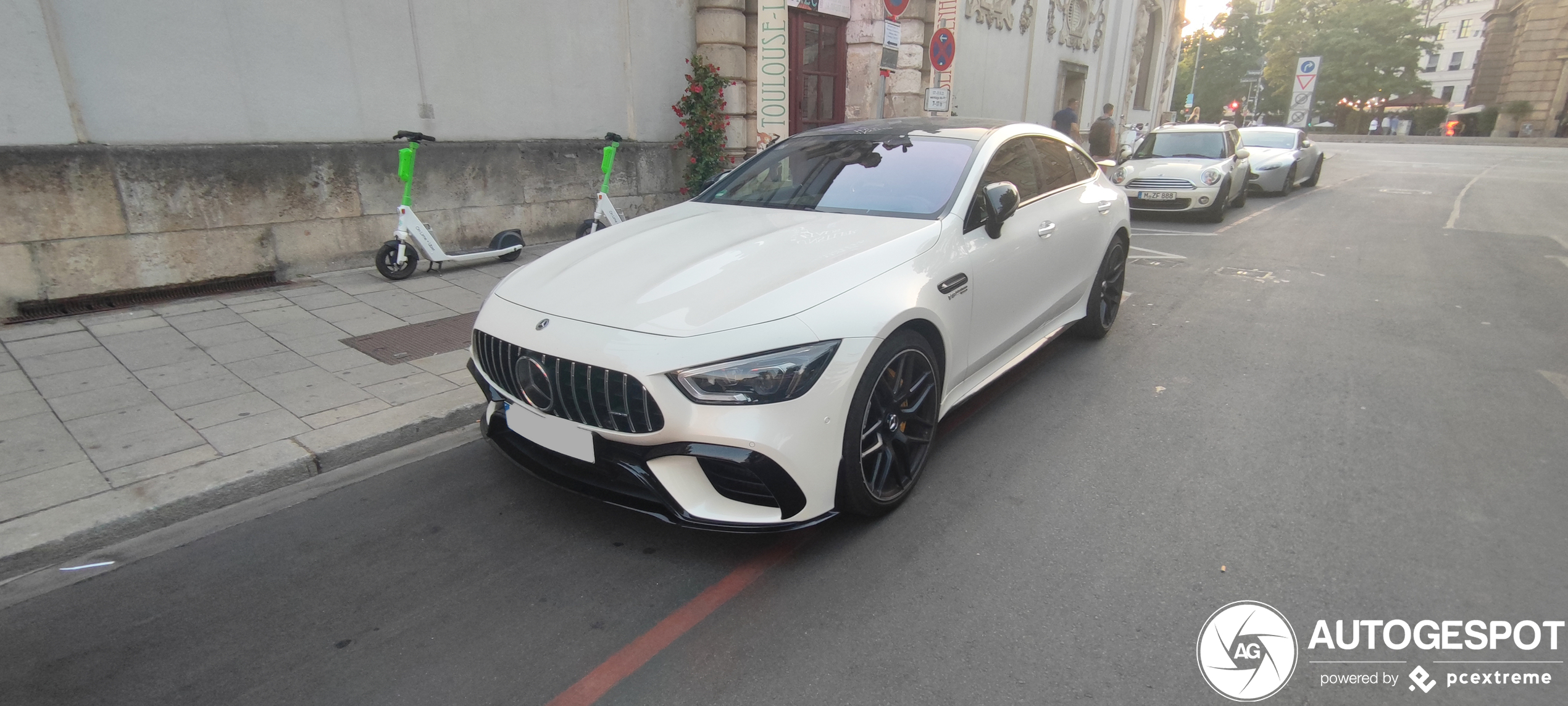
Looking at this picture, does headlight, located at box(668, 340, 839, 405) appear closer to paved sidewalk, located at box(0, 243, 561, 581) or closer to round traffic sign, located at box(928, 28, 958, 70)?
paved sidewalk, located at box(0, 243, 561, 581)

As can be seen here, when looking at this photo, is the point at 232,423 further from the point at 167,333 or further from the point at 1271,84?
the point at 1271,84

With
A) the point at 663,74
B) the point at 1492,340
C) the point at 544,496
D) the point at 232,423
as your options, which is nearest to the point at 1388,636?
the point at 544,496

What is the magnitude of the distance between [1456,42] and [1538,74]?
104 ft

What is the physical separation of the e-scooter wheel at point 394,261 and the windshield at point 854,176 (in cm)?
385

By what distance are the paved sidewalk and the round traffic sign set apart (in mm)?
6813

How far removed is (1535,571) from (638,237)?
3.90 meters

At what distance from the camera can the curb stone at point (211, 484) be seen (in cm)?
301

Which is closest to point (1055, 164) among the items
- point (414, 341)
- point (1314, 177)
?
point (414, 341)

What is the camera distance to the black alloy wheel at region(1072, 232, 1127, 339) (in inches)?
210

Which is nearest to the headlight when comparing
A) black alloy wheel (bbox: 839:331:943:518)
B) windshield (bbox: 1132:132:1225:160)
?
black alloy wheel (bbox: 839:331:943:518)

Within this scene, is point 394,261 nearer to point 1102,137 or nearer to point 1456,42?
point 1102,137

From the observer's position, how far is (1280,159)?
599 inches

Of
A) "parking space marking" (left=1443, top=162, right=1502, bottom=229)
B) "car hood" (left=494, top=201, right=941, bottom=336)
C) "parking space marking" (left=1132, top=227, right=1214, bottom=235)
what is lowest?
"parking space marking" (left=1132, top=227, right=1214, bottom=235)

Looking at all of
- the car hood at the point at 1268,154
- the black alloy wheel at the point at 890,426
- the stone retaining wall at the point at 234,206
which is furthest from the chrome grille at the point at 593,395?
the car hood at the point at 1268,154
